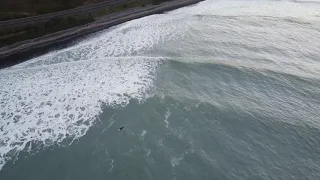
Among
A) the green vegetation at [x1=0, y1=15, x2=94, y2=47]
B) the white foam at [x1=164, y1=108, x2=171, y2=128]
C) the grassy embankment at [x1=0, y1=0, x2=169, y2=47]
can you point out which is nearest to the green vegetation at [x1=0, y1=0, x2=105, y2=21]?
the grassy embankment at [x1=0, y1=0, x2=169, y2=47]

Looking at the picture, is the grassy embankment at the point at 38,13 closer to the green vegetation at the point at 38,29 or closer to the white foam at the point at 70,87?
the green vegetation at the point at 38,29

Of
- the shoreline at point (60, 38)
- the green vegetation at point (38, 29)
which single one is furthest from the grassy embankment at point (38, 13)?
the shoreline at point (60, 38)

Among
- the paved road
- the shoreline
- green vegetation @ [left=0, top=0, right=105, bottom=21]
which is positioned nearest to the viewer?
the shoreline

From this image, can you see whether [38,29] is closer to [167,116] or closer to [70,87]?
[70,87]

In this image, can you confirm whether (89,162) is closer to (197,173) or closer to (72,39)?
(197,173)

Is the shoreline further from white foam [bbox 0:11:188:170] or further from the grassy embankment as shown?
white foam [bbox 0:11:188:170]

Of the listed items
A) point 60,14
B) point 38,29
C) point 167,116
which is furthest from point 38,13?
point 167,116
